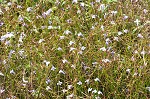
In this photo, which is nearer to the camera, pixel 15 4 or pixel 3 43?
pixel 3 43

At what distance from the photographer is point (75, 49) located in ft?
11.3

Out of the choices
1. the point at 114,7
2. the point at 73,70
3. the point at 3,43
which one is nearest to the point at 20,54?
the point at 3,43

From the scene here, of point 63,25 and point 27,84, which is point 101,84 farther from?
point 63,25

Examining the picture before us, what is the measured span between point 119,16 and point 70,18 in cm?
55

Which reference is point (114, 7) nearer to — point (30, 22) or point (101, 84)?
point (30, 22)

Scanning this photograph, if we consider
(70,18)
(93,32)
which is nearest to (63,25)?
(70,18)

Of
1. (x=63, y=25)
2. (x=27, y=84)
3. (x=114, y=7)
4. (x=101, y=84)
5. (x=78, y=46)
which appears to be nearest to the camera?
(x=27, y=84)

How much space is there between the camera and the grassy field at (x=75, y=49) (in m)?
3.25

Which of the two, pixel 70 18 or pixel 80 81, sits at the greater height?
pixel 70 18

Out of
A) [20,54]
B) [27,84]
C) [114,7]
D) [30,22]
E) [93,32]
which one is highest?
[114,7]

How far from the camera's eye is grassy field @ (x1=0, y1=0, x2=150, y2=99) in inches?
128

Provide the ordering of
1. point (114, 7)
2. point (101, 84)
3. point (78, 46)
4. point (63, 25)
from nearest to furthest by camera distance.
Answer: point (101, 84) < point (78, 46) < point (63, 25) < point (114, 7)

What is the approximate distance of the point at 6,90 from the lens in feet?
10.8

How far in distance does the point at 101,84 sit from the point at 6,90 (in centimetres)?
85
